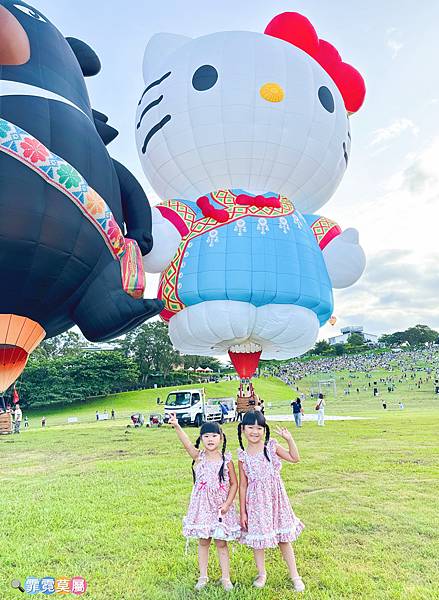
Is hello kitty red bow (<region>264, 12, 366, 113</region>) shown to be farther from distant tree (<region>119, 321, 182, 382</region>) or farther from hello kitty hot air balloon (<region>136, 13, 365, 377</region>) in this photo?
distant tree (<region>119, 321, 182, 382</region>)

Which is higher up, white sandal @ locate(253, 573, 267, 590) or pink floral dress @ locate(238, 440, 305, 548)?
pink floral dress @ locate(238, 440, 305, 548)

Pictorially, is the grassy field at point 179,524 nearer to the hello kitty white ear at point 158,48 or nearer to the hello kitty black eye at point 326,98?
the hello kitty black eye at point 326,98

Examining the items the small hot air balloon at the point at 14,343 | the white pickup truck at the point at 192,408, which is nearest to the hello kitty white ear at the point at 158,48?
the small hot air balloon at the point at 14,343

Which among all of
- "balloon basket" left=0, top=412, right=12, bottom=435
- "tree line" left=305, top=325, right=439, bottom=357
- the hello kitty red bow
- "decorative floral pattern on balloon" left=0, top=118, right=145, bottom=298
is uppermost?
"tree line" left=305, top=325, right=439, bottom=357

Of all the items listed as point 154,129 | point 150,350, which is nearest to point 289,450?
point 154,129

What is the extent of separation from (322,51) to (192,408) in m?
8.81

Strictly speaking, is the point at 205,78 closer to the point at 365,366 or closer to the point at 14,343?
the point at 14,343

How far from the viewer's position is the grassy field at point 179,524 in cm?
286

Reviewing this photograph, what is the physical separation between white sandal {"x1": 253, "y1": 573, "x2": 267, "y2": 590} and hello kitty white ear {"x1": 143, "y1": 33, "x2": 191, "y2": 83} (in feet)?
27.2

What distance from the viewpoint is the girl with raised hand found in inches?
111

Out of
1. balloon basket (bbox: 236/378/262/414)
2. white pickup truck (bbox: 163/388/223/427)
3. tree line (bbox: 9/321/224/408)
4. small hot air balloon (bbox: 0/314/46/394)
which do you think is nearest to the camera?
small hot air balloon (bbox: 0/314/46/394)

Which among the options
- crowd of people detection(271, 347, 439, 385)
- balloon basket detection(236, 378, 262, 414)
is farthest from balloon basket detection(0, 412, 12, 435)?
crowd of people detection(271, 347, 439, 385)

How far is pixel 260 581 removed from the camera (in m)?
2.82

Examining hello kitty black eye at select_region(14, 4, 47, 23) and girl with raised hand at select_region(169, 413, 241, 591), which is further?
hello kitty black eye at select_region(14, 4, 47, 23)
